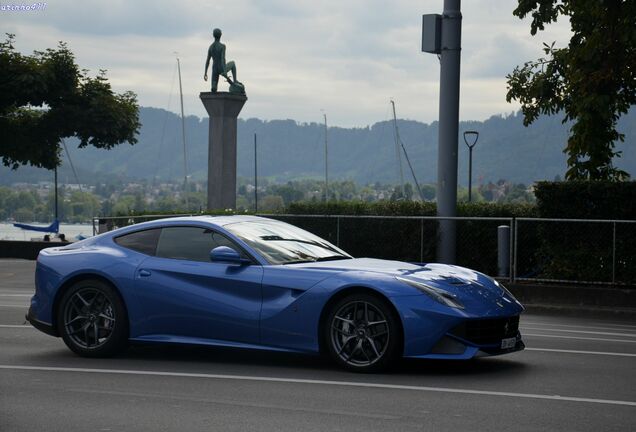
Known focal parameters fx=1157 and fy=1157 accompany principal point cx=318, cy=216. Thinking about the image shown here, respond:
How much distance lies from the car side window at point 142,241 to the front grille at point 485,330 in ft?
10.3

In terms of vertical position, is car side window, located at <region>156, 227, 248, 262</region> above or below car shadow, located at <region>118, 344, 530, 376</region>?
above

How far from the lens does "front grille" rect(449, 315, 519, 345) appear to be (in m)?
9.44

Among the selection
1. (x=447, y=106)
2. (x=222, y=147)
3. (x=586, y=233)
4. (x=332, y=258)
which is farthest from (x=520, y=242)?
(x=222, y=147)

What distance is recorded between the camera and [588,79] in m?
22.4

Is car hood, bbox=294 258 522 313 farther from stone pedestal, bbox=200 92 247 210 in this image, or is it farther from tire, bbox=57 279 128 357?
stone pedestal, bbox=200 92 247 210

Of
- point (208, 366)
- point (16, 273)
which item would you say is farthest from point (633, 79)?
point (208, 366)

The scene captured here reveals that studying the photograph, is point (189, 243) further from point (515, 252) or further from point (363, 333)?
point (515, 252)

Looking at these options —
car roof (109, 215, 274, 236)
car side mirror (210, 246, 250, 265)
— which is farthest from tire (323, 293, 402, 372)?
car roof (109, 215, 274, 236)

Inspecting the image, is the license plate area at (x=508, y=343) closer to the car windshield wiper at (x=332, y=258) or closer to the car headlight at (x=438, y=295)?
the car headlight at (x=438, y=295)

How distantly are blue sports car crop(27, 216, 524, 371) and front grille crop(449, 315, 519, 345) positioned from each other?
0.04 feet

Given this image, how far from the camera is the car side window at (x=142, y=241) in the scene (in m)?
10.9

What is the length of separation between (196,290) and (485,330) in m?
2.62

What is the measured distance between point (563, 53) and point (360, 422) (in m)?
19.4

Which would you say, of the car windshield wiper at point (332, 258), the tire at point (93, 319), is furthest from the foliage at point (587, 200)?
the tire at point (93, 319)
